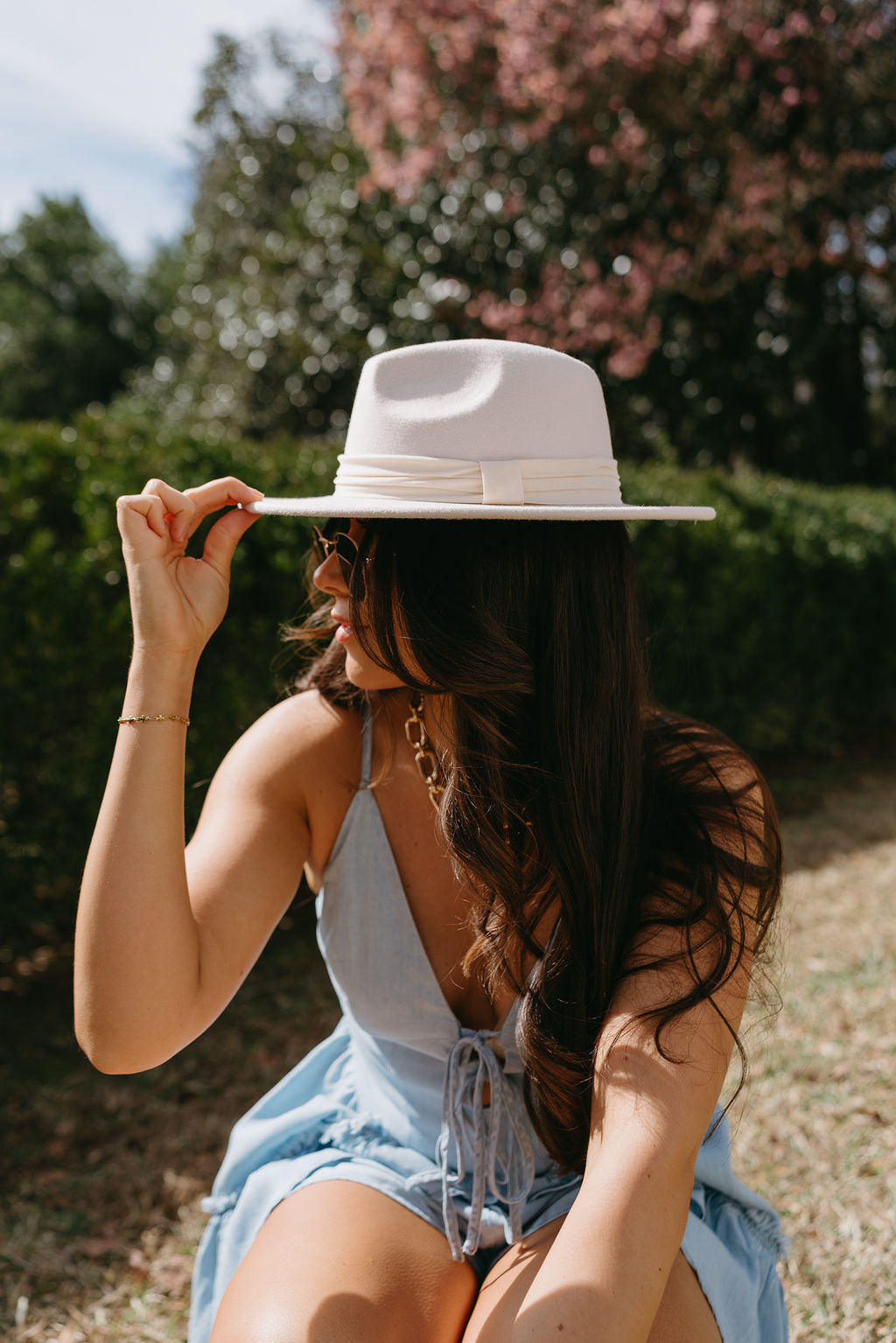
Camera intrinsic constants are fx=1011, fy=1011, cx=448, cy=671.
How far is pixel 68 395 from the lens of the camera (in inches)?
1166

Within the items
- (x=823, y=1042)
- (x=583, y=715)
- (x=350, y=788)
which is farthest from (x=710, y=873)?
(x=823, y=1042)

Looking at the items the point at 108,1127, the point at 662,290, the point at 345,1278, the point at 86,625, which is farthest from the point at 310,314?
the point at 345,1278

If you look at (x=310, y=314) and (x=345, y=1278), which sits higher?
(x=310, y=314)

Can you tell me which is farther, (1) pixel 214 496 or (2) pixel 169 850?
(1) pixel 214 496

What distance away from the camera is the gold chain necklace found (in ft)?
6.42

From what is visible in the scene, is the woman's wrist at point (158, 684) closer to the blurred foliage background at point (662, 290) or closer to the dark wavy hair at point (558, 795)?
the dark wavy hair at point (558, 795)

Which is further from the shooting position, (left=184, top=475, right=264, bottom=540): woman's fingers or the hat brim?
(left=184, top=475, right=264, bottom=540): woman's fingers

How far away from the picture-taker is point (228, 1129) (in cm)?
327

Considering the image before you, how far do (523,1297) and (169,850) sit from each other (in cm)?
85

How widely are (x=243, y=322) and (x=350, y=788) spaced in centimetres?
953

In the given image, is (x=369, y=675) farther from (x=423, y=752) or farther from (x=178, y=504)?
(x=178, y=504)

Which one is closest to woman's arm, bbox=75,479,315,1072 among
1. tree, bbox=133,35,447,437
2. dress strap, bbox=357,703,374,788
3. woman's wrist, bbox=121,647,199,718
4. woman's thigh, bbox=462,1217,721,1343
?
woman's wrist, bbox=121,647,199,718

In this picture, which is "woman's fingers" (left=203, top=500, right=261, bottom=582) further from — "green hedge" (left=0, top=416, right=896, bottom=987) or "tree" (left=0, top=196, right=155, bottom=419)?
"tree" (left=0, top=196, right=155, bottom=419)

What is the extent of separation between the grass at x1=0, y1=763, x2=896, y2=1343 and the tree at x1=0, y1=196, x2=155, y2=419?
27.8 meters
